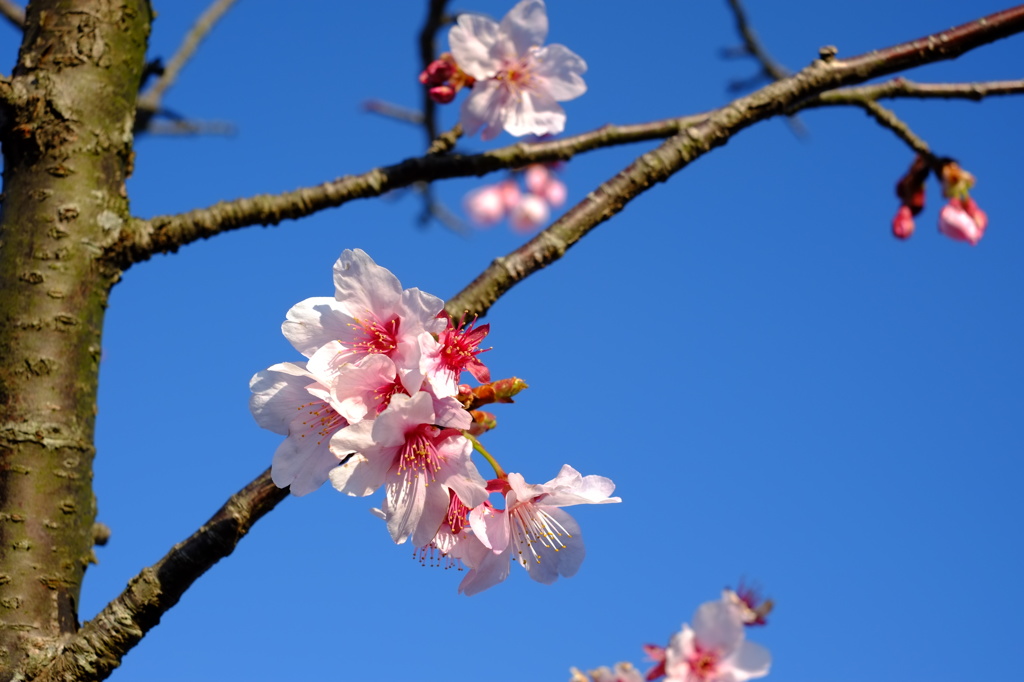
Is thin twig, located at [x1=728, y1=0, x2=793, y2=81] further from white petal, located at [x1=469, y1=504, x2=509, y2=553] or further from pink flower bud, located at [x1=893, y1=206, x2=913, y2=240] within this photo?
white petal, located at [x1=469, y1=504, x2=509, y2=553]

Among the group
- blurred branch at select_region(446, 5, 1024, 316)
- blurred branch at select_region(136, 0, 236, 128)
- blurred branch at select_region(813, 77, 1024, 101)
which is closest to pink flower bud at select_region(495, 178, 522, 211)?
blurred branch at select_region(136, 0, 236, 128)

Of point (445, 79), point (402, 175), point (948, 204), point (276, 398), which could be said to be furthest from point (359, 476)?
point (948, 204)

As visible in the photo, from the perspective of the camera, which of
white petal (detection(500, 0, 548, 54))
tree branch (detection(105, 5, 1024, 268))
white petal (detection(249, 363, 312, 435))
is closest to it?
white petal (detection(249, 363, 312, 435))

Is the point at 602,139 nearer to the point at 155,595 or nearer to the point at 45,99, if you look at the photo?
the point at 45,99

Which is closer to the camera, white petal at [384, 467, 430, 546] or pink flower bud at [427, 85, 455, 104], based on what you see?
white petal at [384, 467, 430, 546]

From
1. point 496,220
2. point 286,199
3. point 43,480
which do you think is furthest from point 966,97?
point 496,220

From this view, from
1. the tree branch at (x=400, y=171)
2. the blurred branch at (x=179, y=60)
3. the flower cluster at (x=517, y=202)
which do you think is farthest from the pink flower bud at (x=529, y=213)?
the tree branch at (x=400, y=171)

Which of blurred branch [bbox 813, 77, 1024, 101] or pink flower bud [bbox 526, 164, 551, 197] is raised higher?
pink flower bud [bbox 526, 164, 551, 197]

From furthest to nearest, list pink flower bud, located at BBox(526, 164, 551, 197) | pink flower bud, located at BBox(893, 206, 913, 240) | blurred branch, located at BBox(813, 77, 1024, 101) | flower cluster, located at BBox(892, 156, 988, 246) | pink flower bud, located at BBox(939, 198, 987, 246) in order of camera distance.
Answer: pink flower bud, located at BBox(526, 164, 551, 197) < pink flower bud, located at BBox(939, 198, 987, 246) < pink flower bud, located at BBox(893, 206, 913, 240) < flower cluster, located at BBox(892, 156, 988, 246) < blurred branch, located at BBox(813, 77, 1024, 101)

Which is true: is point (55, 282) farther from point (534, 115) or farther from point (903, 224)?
point (903, 224)
